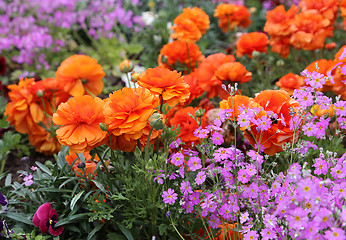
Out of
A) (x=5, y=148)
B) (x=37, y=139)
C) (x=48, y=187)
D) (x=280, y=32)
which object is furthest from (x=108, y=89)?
(x=48, y=187)

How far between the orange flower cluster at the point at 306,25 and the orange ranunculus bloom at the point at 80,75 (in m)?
1.01

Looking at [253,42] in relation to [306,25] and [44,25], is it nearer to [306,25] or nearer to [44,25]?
[306,25]

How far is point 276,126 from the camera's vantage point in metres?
1.19

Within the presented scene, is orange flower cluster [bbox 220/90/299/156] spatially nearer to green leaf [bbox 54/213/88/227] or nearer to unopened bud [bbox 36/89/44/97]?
green leaf [bbox 54/213/88/227]

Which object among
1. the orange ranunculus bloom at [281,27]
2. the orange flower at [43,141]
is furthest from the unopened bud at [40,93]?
the orange ranunculus bloom at [281,27]

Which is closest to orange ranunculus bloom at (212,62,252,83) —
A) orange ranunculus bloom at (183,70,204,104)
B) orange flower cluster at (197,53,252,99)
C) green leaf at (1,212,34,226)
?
orange flower cluster at (197,53,252,99)

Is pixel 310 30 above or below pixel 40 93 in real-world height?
above

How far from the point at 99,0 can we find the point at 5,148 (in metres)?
2.29

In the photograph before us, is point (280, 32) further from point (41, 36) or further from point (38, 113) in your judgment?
point (41, 36)

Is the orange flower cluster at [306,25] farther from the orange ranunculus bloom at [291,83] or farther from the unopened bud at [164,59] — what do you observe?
the unopened bud at [164,59]

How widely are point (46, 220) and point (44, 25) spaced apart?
2.90 metres

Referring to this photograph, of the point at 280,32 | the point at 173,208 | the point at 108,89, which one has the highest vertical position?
the point at 280,32

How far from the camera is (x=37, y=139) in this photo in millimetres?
2127

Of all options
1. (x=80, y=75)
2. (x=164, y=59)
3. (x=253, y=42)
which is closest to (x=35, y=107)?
(x=80, y=75)
